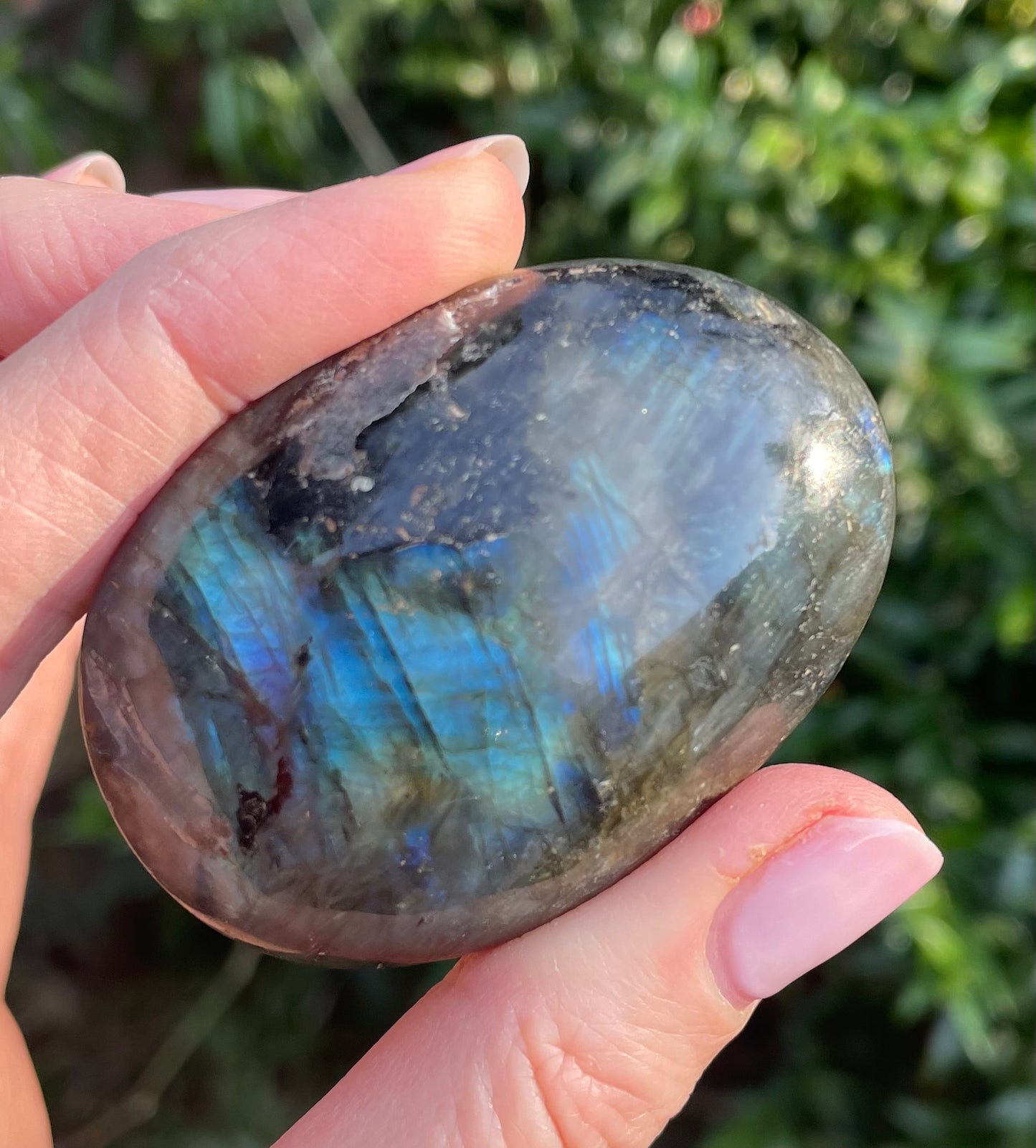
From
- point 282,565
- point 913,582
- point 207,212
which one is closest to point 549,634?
point 282,565

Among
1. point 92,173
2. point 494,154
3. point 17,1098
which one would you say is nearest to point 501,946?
point 17,1098

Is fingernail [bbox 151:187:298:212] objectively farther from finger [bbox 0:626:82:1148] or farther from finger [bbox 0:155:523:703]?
finger [bbox 0:626:82:1148]

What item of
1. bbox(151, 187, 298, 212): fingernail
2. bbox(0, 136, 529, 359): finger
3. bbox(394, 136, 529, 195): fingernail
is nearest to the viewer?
bbox(394, 136, 529, 195): fingernail

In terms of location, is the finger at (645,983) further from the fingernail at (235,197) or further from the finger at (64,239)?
the fingernail at (235,197)

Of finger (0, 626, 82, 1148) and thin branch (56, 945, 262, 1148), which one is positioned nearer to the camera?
finger (0, 626, 82, 1148)

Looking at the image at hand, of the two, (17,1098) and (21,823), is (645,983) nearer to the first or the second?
(17,1098)

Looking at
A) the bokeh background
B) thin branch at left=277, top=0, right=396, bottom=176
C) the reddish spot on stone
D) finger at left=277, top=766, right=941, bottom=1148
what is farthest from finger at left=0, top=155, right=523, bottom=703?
thin branch at left=277, top=0, right=396, bottom=176
